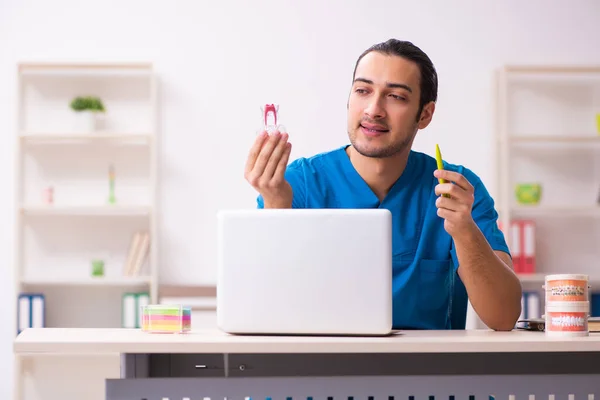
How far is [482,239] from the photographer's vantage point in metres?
1.70

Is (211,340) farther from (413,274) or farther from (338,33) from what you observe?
(338,33)

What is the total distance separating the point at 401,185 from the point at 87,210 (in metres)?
2.57

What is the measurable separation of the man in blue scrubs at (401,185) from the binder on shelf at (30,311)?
2.51 m

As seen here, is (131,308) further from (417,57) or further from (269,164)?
(269,164)

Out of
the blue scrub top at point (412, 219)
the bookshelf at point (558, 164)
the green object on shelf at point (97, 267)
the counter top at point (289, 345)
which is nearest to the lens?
the counter top at point (289, 345)

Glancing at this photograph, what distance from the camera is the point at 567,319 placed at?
1.48 m

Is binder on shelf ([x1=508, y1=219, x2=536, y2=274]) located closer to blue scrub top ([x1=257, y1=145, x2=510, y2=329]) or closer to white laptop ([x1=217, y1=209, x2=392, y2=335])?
blue scrub top ([x1=257, y1=145, x2=510, y2=329])

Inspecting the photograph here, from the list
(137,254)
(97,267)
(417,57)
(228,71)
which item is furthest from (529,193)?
(417,57)

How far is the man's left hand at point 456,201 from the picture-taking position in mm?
1569

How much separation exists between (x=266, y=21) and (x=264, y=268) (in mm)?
3179

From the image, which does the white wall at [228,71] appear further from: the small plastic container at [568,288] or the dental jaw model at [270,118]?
the small plastic container at [568,288]

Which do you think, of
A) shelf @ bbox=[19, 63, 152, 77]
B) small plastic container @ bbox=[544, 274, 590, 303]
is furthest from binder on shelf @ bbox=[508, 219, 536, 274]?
small plastic container @ bbox=[544, 274, 590, 303]

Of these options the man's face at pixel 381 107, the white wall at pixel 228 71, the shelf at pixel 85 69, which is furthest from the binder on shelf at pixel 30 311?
the man's face at pixel 381 107

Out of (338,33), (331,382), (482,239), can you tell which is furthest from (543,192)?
(331,382)
